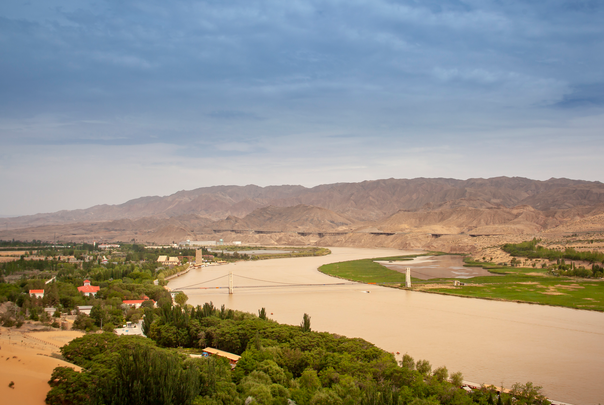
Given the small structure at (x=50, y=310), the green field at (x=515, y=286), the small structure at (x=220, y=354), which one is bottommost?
the green field at (x=515, y=286)

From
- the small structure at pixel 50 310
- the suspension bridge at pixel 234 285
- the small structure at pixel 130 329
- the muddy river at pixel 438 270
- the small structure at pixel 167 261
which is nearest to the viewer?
the small structure at pixel 130 329

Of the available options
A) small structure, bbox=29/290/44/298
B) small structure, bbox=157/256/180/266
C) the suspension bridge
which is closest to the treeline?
the suspension bridge

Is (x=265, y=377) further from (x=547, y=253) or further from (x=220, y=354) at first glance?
(x=547, y=253)

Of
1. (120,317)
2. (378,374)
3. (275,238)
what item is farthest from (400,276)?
(275,238)

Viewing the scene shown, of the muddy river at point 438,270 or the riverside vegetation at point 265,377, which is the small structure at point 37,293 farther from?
the muddy river at point 438,270

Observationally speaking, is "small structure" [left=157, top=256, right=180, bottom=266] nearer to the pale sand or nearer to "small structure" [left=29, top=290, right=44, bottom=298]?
"small structure" [left=29, top=290, right=44, bottom=298]

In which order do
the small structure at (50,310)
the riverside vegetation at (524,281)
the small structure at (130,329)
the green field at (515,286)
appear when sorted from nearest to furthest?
the small structure at (130,329) < the small structure at (50,310) < the green field at (515,286) < the riverside vegetation at (524,281)

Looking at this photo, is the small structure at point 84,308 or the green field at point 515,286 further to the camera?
the green field at point 515,286

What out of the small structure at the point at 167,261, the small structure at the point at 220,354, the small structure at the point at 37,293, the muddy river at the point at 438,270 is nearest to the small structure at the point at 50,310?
the small structure at the point at 37,293

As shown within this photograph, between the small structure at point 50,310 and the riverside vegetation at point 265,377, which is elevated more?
the riverside vegetation at point 265,377
